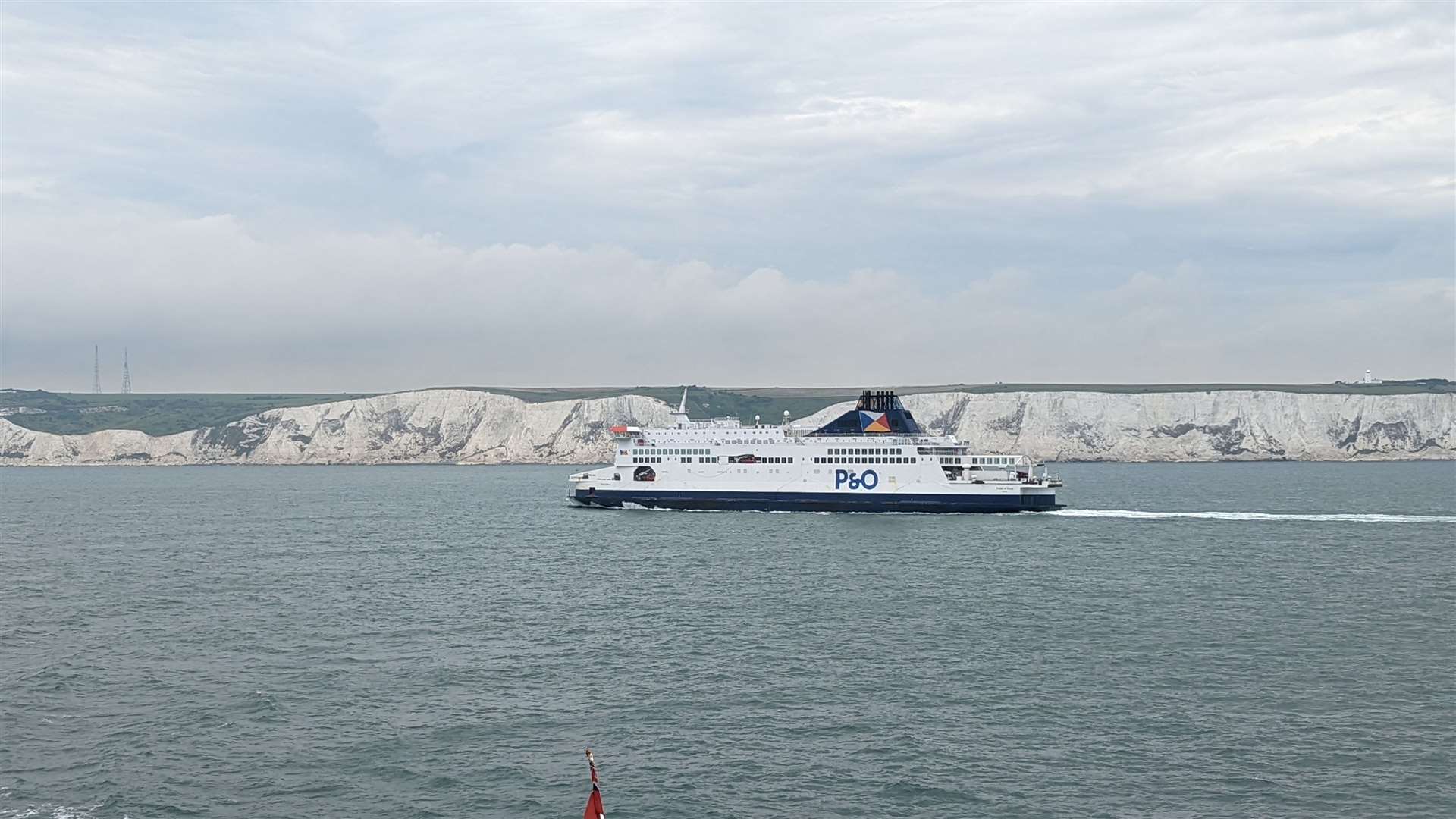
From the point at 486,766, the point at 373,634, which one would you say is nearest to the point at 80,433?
the point at 373,634

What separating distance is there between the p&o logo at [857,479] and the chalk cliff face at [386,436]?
113006 millimetres

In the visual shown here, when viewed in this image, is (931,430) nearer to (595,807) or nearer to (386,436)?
(386,436)

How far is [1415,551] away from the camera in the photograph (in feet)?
168

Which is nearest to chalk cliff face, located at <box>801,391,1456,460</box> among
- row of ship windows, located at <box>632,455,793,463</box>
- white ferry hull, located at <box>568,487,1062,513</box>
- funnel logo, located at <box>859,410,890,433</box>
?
funnel logo, located at <box>859,410,890,433</box>

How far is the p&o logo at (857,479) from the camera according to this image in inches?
2788

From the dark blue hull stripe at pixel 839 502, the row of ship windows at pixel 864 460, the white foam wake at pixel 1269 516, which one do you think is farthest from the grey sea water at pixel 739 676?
the row of ship windows at pixel 864 460

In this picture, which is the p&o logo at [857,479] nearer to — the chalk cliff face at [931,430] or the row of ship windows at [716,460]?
the row of ship windows at [716,460]

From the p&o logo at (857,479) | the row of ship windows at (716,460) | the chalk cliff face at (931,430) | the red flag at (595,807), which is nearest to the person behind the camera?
the red flag at (595,807)

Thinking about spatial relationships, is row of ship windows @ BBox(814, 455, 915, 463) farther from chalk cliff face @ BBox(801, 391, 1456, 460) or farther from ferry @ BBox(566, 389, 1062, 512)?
chalk cliff face @ BBox(801, 391, 1456, 460)

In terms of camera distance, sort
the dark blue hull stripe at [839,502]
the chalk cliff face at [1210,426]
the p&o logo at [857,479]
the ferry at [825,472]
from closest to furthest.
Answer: the dark blue hull stripe at [839,502]
the ferry at [825,472]
the p&o logo at [857,479]
the chalk cliff face at [1210,426]

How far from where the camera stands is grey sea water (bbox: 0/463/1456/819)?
20.0 m

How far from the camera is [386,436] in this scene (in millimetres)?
188500

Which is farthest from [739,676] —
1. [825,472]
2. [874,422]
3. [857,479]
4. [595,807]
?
[874,422]

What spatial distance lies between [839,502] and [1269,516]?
26984 mm
